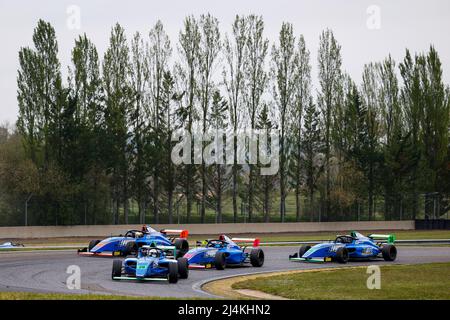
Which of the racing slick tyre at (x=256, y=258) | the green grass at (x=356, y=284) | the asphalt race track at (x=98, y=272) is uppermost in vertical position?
the racing slick tyre at (x=256, y=258)

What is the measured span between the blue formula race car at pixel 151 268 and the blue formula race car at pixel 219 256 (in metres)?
3.94

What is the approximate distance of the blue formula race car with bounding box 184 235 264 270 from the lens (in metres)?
30.2

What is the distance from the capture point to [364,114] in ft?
260

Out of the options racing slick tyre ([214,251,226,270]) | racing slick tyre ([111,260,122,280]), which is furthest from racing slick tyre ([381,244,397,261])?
racing slick tyre ([111,260,122,280])

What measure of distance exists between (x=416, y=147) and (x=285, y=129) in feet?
52.1

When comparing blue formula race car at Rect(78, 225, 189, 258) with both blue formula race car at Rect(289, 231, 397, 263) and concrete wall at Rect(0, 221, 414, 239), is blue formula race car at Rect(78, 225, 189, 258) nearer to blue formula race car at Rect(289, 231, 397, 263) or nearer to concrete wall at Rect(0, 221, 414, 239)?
blue formula race car at Rect(289, 231, 397, 263)

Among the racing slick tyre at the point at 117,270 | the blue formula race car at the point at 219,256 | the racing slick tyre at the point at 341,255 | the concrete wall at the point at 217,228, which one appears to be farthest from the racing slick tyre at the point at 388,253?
the concrete wall at the point at 217,228

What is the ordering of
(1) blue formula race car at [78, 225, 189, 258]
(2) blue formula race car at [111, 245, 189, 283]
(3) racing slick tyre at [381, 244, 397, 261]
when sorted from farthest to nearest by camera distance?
(1) blue formula race car at [78, 225, 189, 258] < (3) racing slick tyre at [381, 244, 397, 261] < (2) blue formula race car at [111, 245, 189, 283]

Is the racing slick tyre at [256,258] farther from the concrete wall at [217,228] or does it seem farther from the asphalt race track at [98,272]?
the concrete wall at [217,228]

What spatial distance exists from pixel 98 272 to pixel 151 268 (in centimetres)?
378

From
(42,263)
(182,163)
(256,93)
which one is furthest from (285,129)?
(42,263)

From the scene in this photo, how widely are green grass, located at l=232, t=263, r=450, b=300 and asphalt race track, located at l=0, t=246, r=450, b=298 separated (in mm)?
2266

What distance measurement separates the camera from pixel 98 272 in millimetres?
28328

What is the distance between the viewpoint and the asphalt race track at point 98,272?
22.5 m
